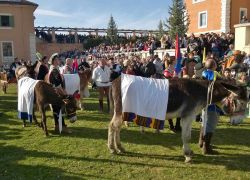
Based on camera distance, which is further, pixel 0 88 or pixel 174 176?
pixel 0 88

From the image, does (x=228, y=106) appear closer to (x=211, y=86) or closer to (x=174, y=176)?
(x=211, y=86)

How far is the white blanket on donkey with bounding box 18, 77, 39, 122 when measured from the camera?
903 cm

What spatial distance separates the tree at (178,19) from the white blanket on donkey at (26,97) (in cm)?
3460

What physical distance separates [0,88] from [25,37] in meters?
21.9

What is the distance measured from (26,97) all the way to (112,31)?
44.0m

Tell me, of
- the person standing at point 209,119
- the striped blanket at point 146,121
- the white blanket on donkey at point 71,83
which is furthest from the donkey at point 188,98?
the white blanket on donkey at point 71,83

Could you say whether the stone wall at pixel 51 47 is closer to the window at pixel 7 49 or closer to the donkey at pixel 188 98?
the window at pixel 7 49

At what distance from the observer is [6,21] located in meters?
39.7

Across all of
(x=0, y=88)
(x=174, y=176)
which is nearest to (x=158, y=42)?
(x=0, y=88)

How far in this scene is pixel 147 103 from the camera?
6.71m

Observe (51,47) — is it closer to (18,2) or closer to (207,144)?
(18,2)

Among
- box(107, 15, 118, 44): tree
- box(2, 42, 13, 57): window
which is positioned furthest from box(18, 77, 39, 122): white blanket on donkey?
box(107, 15, 118, 44): tree

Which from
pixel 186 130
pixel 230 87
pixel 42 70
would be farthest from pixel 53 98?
pixel 230 87

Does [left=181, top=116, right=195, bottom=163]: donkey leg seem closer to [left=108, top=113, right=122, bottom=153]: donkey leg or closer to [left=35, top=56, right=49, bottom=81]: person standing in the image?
[left=108, top=113, right=122, bottom=153]: donkey leg
